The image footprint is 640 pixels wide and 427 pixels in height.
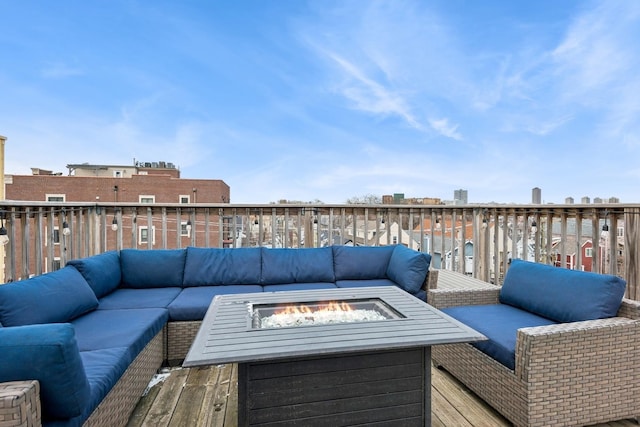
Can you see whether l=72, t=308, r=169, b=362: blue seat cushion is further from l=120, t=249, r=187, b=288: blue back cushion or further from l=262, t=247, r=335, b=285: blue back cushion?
l=262, t=247, r=335, b=285: blue back cushion

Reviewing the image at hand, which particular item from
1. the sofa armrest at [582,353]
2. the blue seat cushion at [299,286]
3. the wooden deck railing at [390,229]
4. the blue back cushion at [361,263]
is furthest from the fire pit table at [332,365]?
the wooden deck railing at [390,229]

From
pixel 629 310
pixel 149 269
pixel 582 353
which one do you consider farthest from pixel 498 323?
pixel 149 269

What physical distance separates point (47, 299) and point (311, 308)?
164 centimetres

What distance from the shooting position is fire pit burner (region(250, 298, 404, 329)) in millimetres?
1812

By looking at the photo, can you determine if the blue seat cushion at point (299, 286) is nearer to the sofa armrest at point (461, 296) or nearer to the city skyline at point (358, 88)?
the sofa armrest at point (461, 296)

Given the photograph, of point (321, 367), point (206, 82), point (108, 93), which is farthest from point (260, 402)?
point (108, 93)

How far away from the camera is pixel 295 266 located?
3.45 m

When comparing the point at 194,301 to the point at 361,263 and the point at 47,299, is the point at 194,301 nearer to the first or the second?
the point at 47,299

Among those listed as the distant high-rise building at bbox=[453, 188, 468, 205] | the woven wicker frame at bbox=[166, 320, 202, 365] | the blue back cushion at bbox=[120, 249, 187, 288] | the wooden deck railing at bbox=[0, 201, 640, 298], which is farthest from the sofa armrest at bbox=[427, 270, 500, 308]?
the blue back cushion at bbox=[120, 249, 187, 288]

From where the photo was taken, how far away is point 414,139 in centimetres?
823

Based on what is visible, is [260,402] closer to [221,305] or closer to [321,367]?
[321,367]

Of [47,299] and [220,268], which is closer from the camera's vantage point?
[47,299]

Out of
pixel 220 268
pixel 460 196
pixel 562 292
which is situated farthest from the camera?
pixel 460 196

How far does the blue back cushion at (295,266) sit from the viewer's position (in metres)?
3.40
